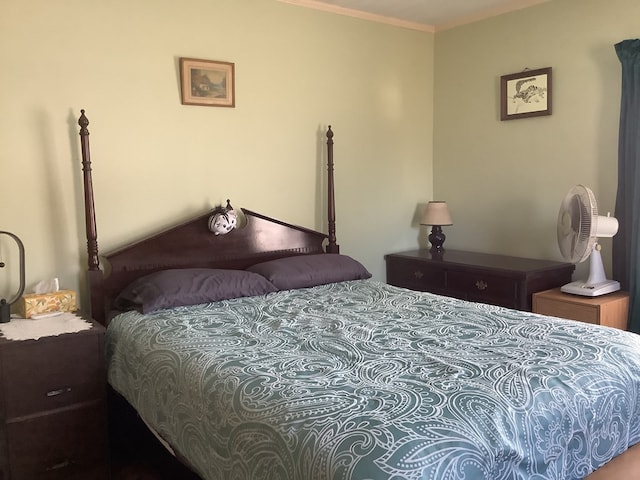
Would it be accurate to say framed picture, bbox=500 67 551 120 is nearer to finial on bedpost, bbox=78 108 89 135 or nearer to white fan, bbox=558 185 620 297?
white fan, bbox=558 185 620 297

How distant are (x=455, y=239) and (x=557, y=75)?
1.37 meters

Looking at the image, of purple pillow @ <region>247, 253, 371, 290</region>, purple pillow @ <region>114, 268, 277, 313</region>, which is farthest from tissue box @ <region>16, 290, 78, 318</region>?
purple pillow @ <region>247, 253, 371, 290</region>

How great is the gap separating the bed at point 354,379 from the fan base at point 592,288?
A: 0.89 meters

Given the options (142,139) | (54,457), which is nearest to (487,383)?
(54,457)

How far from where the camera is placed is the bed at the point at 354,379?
56.8 inches

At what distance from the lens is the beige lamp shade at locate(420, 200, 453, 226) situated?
13.5ft

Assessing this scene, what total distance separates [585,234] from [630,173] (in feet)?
1.63

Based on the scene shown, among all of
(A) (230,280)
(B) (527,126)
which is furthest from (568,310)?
(A) (230,280)

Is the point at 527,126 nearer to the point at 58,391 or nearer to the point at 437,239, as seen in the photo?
the point at 437,239

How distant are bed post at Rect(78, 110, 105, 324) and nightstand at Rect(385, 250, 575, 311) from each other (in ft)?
6.85

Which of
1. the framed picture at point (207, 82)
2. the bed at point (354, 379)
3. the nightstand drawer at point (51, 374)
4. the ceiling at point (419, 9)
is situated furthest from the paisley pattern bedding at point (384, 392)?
the ceiling at point (419, 9)

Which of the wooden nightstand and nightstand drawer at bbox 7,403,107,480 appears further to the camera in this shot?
the wooden nightstand

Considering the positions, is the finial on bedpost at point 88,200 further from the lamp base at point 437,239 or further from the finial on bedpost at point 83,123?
the lamp base at point 437,239

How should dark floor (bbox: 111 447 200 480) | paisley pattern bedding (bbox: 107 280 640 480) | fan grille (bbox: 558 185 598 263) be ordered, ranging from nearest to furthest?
paisley pattern bedding (bbox: 107 280 640 480), dark floor (bbox: 111 447 200 480), fan grille (bbox: 558 185 598 263)
